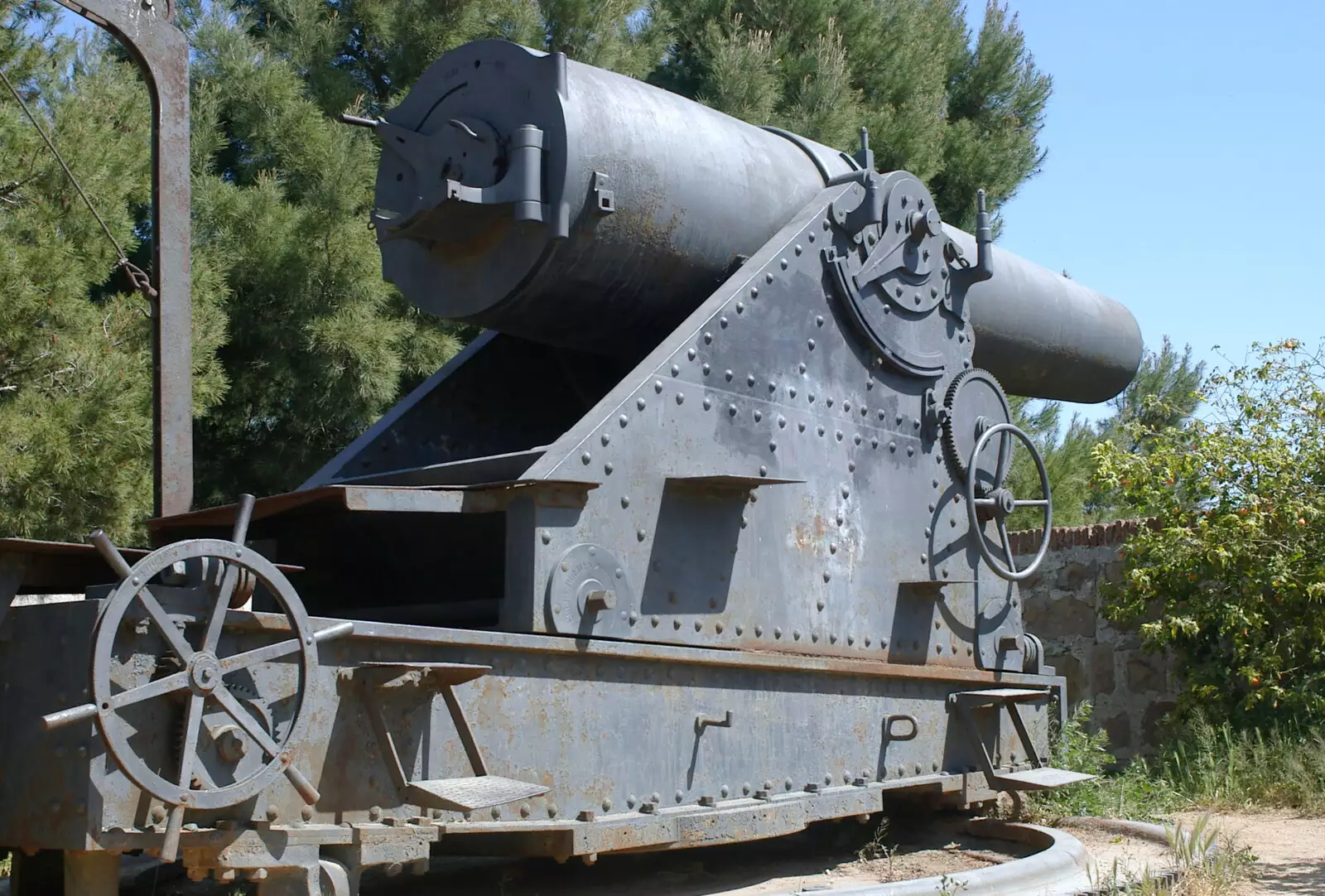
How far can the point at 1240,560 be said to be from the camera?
382 inches

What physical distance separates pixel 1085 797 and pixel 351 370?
6163 millimetres

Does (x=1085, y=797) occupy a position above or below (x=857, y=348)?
below

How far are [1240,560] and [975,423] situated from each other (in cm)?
364

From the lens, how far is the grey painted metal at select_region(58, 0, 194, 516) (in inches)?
208

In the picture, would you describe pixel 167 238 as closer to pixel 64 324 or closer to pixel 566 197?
pixel 566 197

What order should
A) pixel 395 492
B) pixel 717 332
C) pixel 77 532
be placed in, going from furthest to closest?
pixel 77 532 < pixel 717 332 < pixel 395 492

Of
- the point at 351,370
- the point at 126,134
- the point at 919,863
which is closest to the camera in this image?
the point at 919,863

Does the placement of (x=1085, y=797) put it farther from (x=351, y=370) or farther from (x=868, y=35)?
(x=868, y=35)

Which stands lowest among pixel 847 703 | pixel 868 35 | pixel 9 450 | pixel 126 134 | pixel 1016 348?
pixel 847 703

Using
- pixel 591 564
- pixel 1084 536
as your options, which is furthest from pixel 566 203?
pixel 1084 536

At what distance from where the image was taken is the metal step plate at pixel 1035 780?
21.7 feet

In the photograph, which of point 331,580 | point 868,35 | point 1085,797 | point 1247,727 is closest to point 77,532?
point 331,580

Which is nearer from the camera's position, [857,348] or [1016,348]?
[857,348]

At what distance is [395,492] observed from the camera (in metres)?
4.62
